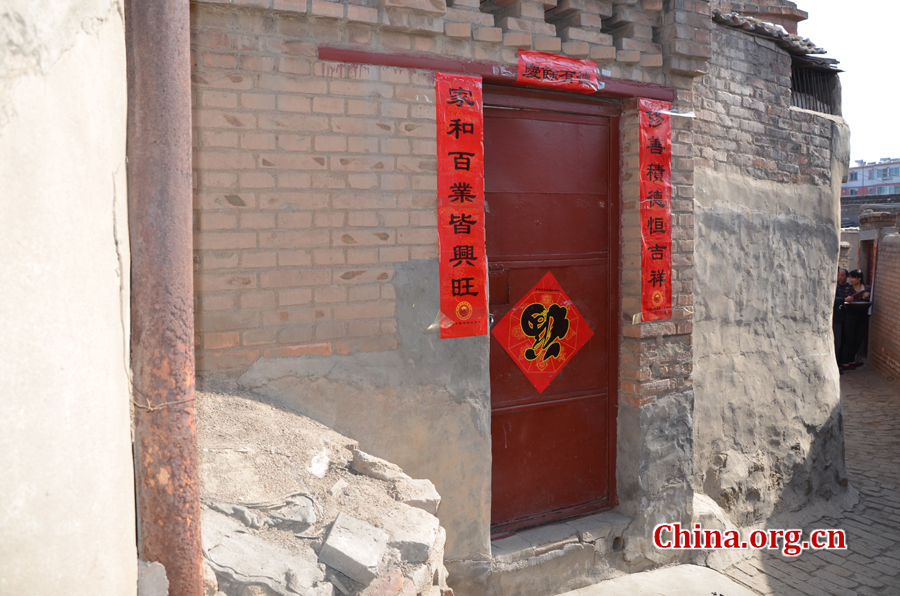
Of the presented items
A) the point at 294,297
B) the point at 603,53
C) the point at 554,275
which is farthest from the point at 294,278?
the point at 603,53

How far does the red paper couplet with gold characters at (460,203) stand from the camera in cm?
315

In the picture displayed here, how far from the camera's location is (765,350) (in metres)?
4.99

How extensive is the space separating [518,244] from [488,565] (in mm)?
1782

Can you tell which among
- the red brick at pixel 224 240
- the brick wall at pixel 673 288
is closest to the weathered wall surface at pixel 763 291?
the brick wall at pixel 673 288

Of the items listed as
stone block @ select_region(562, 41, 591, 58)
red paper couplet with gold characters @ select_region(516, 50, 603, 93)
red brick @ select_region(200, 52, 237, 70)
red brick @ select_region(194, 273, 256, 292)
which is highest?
stone block @ select_region(562, 41, 591, 58)

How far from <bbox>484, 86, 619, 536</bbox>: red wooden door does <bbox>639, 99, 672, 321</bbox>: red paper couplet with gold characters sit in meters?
0.19

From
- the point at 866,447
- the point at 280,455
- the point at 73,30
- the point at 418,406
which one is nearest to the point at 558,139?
the point at 418,406

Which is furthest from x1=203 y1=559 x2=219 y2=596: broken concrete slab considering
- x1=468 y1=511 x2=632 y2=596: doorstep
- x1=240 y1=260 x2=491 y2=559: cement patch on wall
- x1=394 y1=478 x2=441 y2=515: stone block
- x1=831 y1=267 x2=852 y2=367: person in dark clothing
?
x1=831 y1=267 x2=852 y2=367: person in dark clothing

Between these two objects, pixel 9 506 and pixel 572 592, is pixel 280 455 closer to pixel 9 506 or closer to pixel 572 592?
pixel 9 506

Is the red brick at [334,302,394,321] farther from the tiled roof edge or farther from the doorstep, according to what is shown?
the tiled roof edge

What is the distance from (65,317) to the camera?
1.14 metres

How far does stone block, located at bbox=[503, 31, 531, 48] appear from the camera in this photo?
10.7ft

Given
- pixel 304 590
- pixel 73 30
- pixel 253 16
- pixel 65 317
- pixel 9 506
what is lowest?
pixel 304 590

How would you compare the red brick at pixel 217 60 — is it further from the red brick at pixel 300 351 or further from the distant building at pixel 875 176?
the distant building at pixel 875 176
